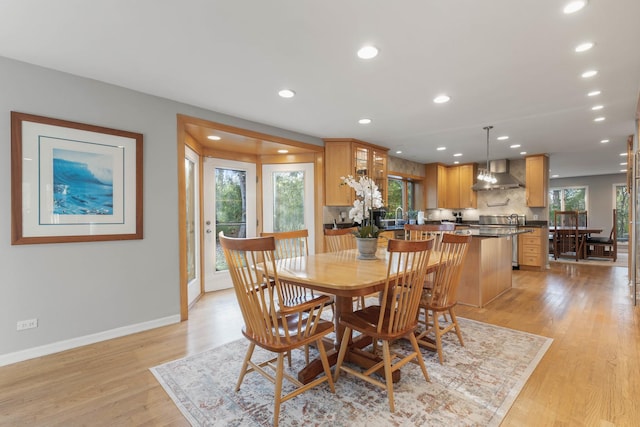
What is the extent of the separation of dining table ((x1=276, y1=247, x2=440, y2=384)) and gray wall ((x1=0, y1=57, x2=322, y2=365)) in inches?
60.6

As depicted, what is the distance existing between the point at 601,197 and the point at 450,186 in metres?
6.13

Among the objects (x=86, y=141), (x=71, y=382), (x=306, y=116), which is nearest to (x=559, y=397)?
(x=71, y=382)

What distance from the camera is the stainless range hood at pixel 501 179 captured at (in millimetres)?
6453

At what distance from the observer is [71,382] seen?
2080 mm

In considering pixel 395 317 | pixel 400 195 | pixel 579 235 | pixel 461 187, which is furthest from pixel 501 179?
pixel 395 317

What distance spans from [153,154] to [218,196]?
5.10 feet

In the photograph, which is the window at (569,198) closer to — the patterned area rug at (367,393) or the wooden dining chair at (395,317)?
the patterned area rug at (367,393)

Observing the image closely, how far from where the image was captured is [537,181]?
622 centimetres

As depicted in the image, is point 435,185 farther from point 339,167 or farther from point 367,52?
point 367,52

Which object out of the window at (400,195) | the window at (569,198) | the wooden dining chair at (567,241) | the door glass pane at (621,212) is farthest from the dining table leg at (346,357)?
the door glass pane at (621,212)

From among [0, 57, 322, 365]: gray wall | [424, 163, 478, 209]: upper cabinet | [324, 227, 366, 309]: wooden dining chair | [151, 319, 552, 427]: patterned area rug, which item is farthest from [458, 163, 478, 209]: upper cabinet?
[0, 57, 322, 365]: gray wall

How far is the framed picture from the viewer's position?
7.80ft

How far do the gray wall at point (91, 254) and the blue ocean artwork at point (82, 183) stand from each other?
0.29 metres

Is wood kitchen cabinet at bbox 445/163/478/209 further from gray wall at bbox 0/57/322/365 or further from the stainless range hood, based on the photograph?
gray wall at bbox 0/57/322/365
